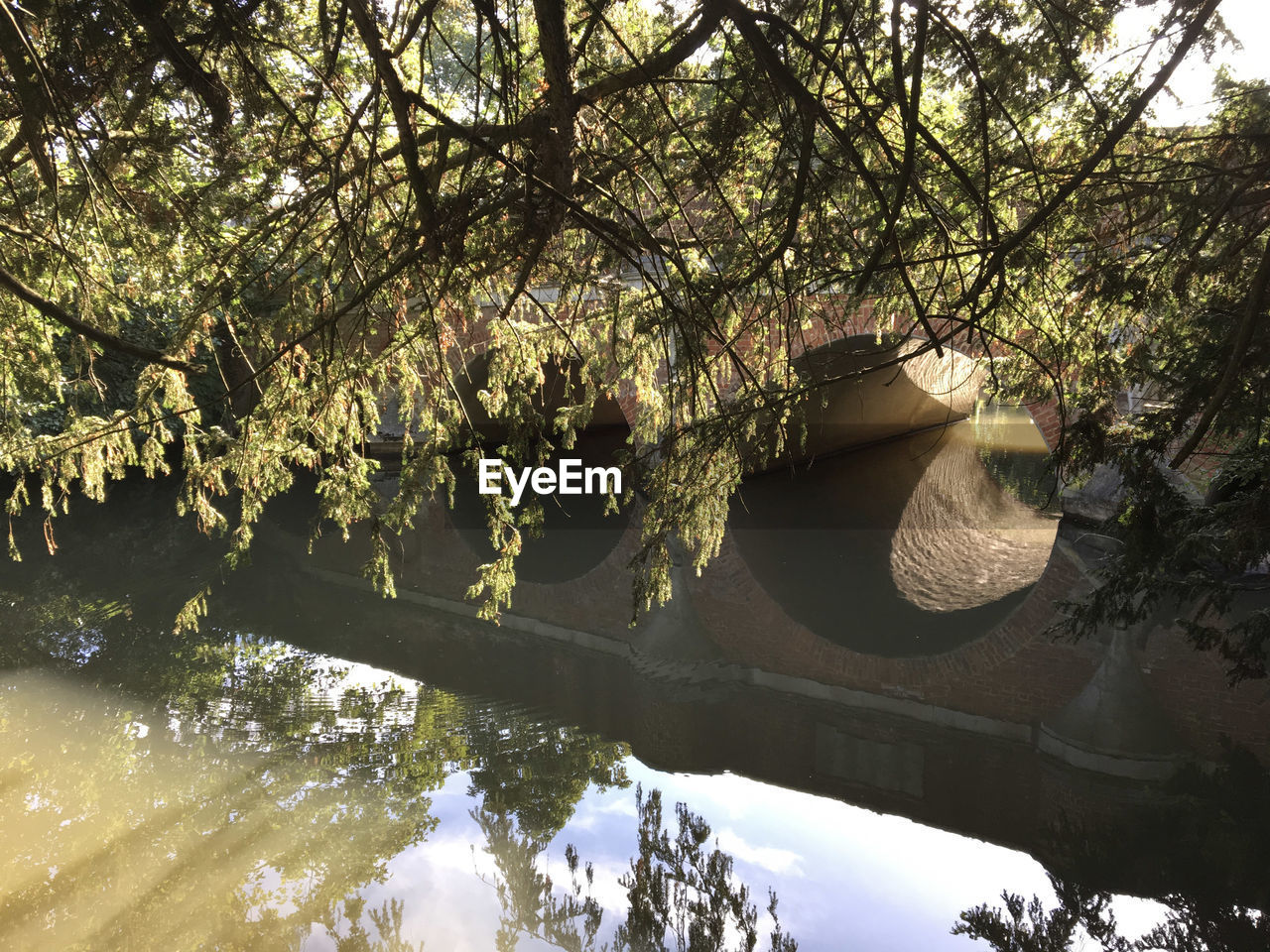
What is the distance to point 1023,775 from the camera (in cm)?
419

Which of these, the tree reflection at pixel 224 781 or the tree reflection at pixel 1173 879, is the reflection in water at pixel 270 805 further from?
the tree reflection at pixel 1173 879

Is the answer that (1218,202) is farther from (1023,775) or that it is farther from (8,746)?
(8,746)

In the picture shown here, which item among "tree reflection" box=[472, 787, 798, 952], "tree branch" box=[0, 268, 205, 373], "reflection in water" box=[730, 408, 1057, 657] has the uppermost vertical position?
"tree branch" box=[0, 268, 205, 373]

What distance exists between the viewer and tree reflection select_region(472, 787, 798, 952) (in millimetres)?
3042

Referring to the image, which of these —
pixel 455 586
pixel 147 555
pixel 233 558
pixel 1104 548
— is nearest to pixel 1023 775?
pixel 233 558

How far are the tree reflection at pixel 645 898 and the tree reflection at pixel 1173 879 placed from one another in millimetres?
809

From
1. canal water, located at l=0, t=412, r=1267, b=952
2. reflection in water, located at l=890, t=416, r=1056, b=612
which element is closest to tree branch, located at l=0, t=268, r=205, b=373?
canal water, located at l=0, t=412, r=1267, b=952

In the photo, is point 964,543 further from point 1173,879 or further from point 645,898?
point 645,898

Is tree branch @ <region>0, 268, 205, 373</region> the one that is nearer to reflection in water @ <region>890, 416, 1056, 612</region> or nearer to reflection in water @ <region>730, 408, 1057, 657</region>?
reflection in water @ <region>730, 408, 1057, 657</region>

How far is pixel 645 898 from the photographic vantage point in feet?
10.7

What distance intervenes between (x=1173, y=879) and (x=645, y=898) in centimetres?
196

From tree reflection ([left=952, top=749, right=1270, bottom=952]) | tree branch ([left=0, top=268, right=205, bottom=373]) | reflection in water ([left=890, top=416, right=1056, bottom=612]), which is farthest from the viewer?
reflection in water ([left=890, top=416, right=1056, bottom=612])

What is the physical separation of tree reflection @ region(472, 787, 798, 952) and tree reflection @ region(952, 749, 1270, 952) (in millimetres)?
809

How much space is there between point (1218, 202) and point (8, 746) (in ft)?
17.6
